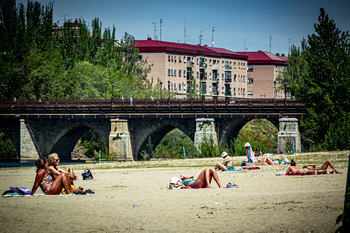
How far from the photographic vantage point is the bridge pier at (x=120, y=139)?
51.6 metres

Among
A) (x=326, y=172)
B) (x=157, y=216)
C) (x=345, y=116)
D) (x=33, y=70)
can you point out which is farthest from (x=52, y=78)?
(x=157, y=216)

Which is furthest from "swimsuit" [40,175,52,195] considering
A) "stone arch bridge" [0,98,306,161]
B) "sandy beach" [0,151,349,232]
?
"stone arch bridge" [0,98,306,161]

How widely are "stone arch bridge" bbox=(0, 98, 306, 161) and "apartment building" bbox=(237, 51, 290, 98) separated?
7615 cm

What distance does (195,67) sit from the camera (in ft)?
358

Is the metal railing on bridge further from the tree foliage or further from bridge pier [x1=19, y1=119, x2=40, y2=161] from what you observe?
the tree foliage

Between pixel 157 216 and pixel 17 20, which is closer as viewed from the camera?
pixel 157 216

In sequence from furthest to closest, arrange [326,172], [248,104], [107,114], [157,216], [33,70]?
[33,70]
[107,114]
[248,104]
[326,172]
[157,216]

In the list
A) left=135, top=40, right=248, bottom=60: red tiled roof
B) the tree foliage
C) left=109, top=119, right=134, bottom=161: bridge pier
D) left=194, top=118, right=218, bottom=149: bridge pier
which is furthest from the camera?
left=135, top=40, right=248, bottom=60: red tiled roof

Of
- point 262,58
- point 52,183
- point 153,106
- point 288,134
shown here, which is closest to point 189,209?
point 52,183

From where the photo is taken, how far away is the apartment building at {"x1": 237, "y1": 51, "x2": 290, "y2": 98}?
5037 inches

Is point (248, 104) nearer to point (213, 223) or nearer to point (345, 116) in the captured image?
point (345, 116)

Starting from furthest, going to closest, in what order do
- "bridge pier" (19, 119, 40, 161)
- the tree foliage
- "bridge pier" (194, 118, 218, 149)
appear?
"bridge pier" (19, 119, 40, 161) → "bridge pier" (194, 118, 218, 149) → the tree foliage

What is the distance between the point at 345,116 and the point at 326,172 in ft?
58.9

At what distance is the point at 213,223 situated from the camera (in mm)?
9250
